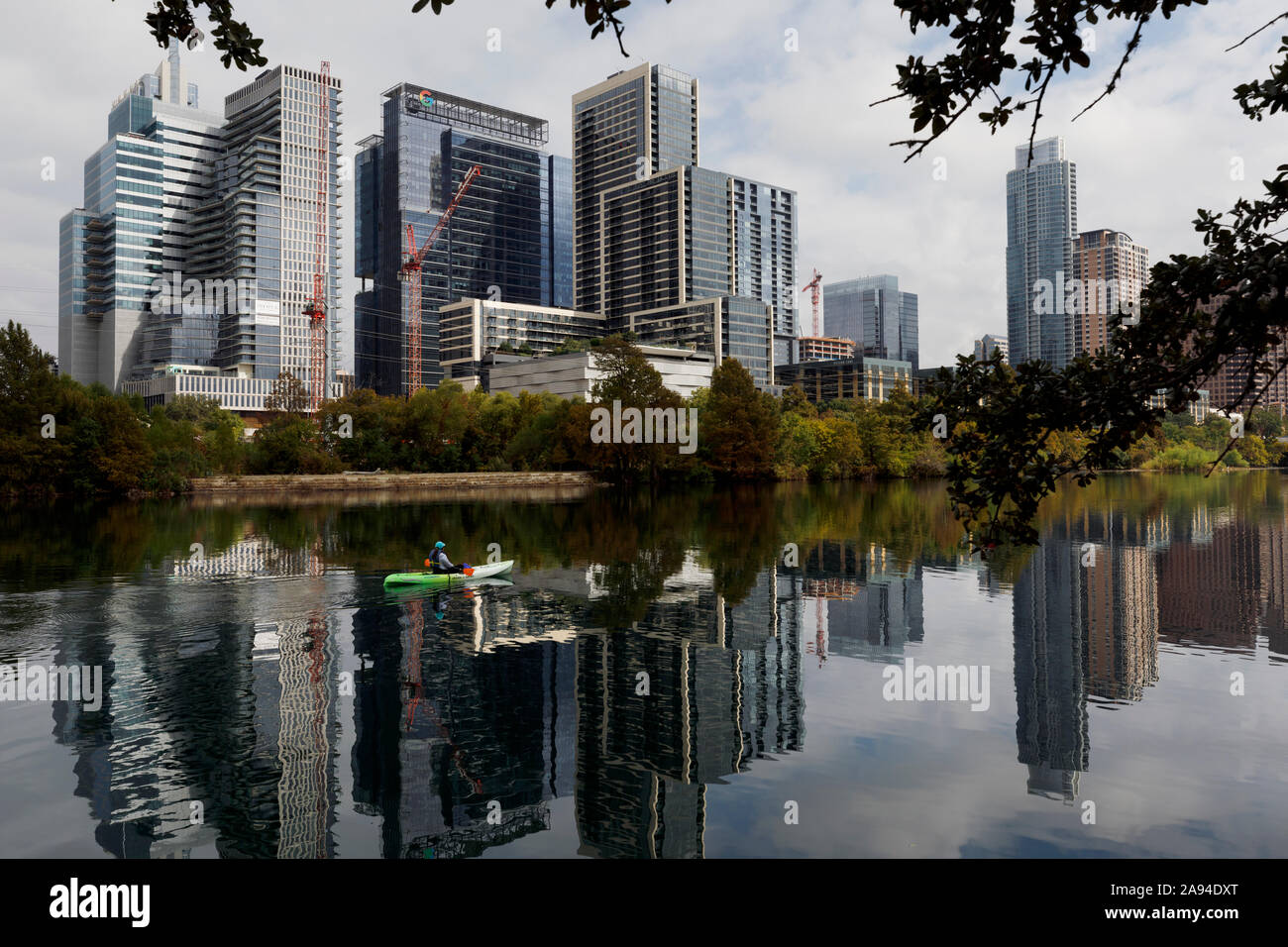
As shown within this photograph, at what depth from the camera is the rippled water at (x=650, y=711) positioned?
1045 cm

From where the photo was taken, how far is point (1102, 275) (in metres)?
125

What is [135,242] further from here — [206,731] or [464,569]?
[206,731]

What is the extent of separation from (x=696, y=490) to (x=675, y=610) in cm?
6365

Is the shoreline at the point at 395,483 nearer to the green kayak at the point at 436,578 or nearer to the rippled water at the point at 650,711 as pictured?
the rippled water at the point at 650,711

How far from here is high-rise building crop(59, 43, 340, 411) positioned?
190625mm

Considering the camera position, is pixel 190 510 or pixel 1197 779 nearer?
pixel 1197 779

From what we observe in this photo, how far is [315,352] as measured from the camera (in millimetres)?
179625

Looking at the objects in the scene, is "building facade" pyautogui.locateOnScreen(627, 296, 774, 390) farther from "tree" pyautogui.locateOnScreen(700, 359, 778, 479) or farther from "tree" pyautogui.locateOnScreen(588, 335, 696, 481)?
"tree" pyautogui.locateOnScreen(588, 335, 696, 481)
